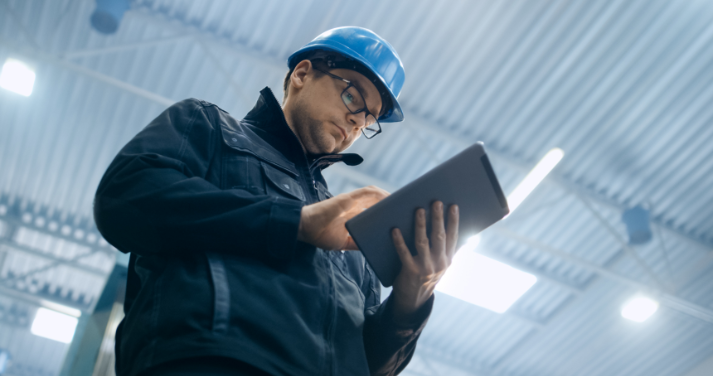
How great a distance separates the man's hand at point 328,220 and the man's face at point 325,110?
0.57 meters

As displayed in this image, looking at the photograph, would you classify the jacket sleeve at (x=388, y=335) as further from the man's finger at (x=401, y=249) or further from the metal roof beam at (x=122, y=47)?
the metal roof beam at (x=122, y=47)

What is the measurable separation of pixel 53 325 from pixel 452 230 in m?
12.7

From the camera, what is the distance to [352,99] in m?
1.84

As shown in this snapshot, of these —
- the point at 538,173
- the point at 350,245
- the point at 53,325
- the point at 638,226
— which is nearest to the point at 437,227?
the point at 350,245

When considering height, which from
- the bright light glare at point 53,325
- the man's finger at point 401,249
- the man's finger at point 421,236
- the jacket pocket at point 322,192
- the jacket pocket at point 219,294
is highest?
the man's finger at point 421,236

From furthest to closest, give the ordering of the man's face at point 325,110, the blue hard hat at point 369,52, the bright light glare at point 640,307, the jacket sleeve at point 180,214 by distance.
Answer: the bright light glare at point 640,307 < the blue hard hat at point 369,52 < the man's face at point 325,110 < the jacket sleeve at point 180,214

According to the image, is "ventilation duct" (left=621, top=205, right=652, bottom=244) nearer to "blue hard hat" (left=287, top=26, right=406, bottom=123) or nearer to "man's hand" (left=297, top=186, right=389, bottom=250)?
"blue hard hat" (left=287, top=26, right=406, bottom=123)

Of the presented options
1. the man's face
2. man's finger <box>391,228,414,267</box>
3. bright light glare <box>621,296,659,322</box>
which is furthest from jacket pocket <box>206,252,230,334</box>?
bright light glare <box>621,296,659,322</box>

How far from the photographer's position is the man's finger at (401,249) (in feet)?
4.18

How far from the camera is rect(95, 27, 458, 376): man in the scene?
1.00 metres

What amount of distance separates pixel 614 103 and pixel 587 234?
7.76 ft

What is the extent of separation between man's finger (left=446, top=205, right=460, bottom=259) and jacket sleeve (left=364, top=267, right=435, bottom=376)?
7.9 inches

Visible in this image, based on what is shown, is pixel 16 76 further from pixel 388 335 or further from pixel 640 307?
pixel 640 307

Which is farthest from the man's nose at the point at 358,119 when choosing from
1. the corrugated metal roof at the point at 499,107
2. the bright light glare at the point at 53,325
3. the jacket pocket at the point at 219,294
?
the bright light glare at the point at 53,325
